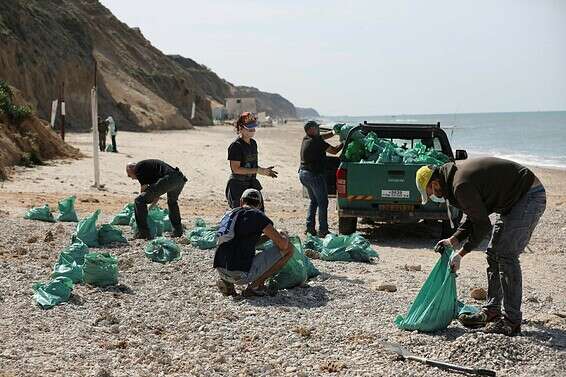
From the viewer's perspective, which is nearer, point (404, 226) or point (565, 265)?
point (565, 265)

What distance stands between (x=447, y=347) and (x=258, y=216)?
87.5 inches

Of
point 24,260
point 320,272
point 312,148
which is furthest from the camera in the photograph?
point 312,148

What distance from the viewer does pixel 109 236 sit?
10664 mm

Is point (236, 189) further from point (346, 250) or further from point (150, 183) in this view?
point (150, 183)

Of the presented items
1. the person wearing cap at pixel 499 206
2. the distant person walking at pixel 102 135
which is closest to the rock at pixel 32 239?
the person wearing cap at pixel 499 206

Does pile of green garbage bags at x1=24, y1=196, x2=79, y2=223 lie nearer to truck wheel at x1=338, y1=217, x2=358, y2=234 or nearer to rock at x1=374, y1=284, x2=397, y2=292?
truck wheel at x1=338, y1=217, x2=358, y2=234

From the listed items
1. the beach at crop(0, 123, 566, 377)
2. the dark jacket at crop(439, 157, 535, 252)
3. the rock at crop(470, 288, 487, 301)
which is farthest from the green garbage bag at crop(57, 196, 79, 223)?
the dark jacket at crop(439, 157, 535, 252)

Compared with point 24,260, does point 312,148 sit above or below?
above

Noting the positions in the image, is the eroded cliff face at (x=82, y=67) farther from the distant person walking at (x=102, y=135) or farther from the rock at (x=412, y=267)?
the rock at (x=412, y=267)

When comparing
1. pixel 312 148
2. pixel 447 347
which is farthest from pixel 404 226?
pixel 447 347

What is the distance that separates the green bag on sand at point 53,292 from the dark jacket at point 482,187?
12.6ft

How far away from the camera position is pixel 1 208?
45.1 ft

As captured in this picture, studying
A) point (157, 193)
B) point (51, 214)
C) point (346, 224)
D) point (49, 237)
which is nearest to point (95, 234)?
point (49, 237)

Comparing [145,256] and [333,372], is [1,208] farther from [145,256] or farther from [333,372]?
[333,372]
